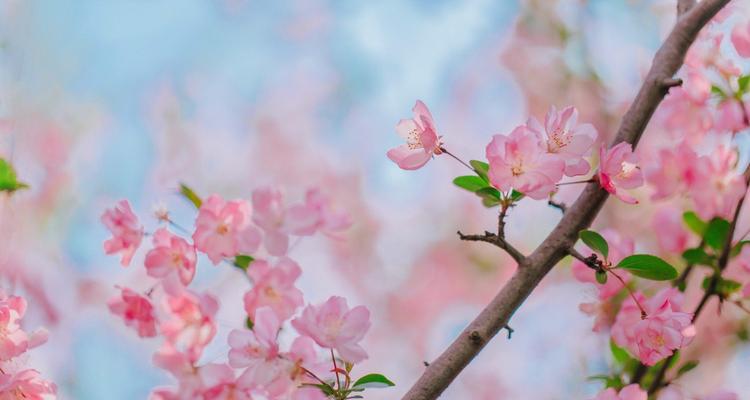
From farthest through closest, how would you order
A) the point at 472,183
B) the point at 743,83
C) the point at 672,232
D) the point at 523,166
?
the point at 672,232
the point at 743,83
the point at 472,183
the point at 523,166

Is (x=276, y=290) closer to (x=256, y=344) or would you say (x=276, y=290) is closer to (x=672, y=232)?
(x=256, y=344)

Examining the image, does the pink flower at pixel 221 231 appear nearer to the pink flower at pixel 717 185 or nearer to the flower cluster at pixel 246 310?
the flower cluster at pixel 246 310

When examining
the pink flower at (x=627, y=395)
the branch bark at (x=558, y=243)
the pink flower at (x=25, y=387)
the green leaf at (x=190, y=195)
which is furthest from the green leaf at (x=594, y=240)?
the pink flower at (x=25, y=387)

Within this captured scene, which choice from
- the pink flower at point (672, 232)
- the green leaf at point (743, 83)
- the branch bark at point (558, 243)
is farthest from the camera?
the pink flower at point (672, 232)

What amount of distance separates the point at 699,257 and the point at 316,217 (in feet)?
1.50

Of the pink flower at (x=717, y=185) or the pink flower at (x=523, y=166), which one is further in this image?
the pink flower at (x=717, y=185)

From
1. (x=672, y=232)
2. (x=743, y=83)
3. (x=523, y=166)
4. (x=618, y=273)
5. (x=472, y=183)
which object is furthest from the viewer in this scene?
(x=672, y=232)

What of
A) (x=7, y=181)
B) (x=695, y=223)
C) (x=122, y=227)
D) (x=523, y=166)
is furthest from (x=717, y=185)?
(x=7, y=181)

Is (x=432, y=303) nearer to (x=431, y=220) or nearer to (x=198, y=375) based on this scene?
(x=431, y=220)

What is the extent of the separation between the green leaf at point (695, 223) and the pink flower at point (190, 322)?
637 millimetres

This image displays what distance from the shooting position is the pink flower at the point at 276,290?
80 cm

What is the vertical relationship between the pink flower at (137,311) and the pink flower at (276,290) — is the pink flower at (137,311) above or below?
below

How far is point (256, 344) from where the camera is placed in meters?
0.71

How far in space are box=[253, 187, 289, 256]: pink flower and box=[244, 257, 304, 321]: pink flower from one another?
15 mm
